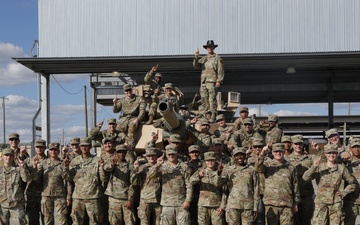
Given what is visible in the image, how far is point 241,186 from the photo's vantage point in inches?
357

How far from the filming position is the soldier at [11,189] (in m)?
9.82

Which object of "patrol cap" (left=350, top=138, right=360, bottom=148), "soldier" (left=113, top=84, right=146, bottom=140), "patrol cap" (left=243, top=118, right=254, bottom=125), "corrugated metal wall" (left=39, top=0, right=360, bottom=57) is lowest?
"patrol cap" (left=350, top=138, right=360, bottom=148)

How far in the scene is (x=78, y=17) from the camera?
25.4m

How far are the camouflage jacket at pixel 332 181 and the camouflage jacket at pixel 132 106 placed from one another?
4.52m

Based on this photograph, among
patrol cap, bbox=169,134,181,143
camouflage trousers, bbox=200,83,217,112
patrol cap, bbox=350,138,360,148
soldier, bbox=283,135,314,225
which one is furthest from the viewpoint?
camouflage trousers, bbox=200,83,217,112

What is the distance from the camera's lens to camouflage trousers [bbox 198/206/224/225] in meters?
9.24

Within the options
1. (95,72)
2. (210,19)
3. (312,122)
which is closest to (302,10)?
(210,19)

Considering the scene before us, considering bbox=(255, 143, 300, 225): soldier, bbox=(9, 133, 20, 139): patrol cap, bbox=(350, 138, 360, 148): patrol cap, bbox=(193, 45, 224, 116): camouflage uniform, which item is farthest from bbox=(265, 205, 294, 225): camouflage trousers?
bbox=(193, 45, 224, 116): camouflage uniform

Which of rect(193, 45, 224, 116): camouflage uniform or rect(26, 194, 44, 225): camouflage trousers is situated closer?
rect(26, 194, 44, 225): camouflage trousers

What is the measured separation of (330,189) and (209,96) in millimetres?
5578

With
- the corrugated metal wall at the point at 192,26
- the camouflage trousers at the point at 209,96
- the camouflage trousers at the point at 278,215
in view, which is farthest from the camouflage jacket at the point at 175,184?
the corrugated metal wall at the point at 192,26

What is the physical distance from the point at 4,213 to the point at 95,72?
1618cm

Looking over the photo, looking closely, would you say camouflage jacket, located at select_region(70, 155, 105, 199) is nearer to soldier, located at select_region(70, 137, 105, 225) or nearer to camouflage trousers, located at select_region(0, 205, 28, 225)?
soldier, located at select_region(70, 137, 105, 225)

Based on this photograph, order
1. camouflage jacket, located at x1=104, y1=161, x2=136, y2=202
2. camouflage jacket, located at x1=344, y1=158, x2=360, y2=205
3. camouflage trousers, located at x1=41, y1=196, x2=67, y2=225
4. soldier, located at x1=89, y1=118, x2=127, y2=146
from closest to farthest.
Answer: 1. camouflage jacket, located at x1=344, y1=158, x2=360, y2=205
2. camouflage jacket, located at x1=104, y1=161, x2=136, y2=202
3. camouflage trousers, located at x1=41, y1=196, x2=67, y2=225
4. soldier, located at x1=89, y1=118, x2=127, y2=146
